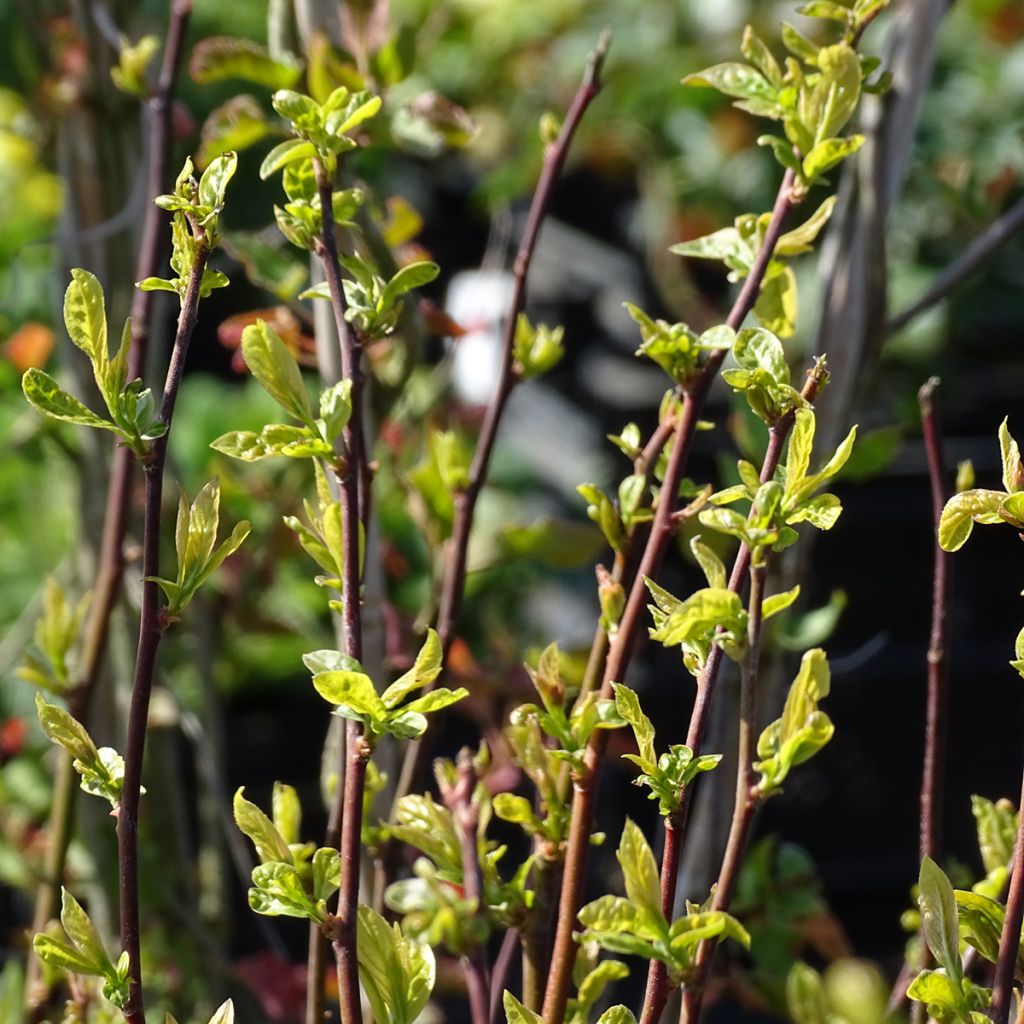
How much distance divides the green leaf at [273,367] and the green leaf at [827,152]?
23cm

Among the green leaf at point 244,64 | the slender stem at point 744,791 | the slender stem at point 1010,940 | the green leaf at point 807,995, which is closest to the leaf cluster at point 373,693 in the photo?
the slender stem at point 744,791

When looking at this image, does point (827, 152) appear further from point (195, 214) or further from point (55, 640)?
point (55, 640)

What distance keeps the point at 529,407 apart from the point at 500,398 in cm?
221

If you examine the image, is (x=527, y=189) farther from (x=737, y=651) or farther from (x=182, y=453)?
(x=737, y=651)

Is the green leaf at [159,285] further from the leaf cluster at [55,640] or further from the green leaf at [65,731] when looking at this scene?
the leaf cluster at [55,640]

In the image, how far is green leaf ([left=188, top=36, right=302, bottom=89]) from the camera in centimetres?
83

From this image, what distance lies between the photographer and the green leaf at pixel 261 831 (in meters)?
0.53

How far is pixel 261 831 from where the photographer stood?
54 cm

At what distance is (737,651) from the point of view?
0.49m

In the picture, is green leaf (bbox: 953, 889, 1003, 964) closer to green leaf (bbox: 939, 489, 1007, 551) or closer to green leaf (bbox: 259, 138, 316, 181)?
green leaf (bbox: 939, 489, 1007, 551)

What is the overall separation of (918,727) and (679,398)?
178 centimetres

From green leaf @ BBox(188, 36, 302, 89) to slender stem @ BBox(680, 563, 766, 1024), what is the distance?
50 cm

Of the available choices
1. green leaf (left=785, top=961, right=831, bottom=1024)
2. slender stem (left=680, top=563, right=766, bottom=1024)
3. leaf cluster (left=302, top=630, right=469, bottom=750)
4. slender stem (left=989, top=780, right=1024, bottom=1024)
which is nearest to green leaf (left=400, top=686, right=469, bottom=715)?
leaf cluster (left=302, top=630, right=469, bottom=750)

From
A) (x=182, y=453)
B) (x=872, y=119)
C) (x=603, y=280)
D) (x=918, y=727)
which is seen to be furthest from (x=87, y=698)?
(x=603, y=280)
